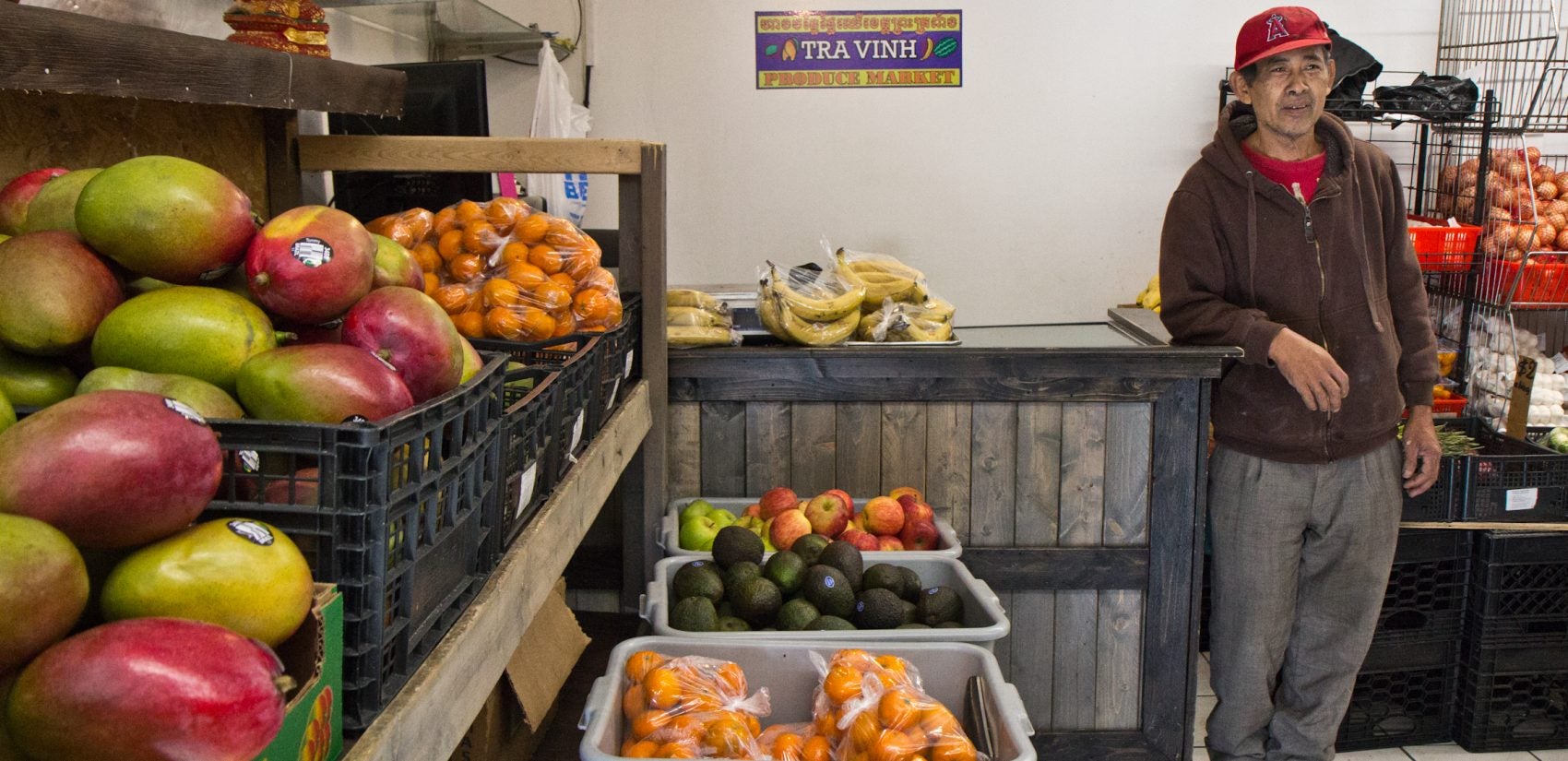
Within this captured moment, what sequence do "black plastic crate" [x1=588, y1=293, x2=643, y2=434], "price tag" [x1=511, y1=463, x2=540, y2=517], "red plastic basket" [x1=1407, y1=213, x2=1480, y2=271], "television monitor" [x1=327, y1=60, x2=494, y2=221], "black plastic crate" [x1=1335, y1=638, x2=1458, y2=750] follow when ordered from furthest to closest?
"red plastic basket" [x1=1407, y1=213, x2=1480, y2=271], "black plastic crate" [x1=1335, y1=638, x2=1458, y2=750], "television monitor" [x1=327, y1=60, x2=494, y2=221], "black plastic crate" [x1=588, y1=293, x2=643, y2=434], "price tag" [x1=511, y1=463, x2=540, y2=517]

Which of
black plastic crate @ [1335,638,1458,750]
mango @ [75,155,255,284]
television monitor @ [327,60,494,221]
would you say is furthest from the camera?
black plastic crate @ [1335,638,1458,750]

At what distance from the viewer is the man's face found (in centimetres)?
258

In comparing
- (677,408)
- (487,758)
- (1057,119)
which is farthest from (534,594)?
(1057,119)

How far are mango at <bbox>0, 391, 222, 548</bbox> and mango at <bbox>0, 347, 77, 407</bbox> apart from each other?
0.22 metres

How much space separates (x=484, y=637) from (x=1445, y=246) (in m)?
3.88

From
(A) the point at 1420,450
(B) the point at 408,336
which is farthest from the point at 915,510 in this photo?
(B) the point at 408,336

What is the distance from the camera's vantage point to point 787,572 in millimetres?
2084

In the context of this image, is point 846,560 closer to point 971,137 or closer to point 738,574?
point 738,574

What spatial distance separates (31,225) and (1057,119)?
4253mm

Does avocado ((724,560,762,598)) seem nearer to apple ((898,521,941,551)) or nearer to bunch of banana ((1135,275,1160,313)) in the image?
apple ((898,521,941,551))

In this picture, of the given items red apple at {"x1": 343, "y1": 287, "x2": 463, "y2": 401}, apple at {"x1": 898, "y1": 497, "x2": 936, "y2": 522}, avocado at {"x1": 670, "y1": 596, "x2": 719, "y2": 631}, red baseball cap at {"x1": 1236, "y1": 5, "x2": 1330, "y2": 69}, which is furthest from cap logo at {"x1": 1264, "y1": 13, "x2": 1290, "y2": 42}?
red apple at {"x1": 343, "y1": 287, "x2": 463, "y2": 401}

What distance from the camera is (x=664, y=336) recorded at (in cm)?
232

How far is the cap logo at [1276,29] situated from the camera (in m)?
2.59

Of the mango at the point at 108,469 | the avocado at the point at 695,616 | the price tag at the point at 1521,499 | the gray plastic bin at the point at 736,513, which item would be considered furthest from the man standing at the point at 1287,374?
the mango at the point at 108,469
